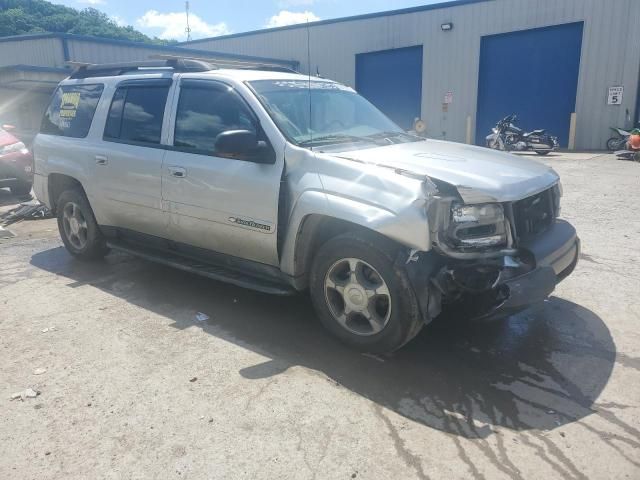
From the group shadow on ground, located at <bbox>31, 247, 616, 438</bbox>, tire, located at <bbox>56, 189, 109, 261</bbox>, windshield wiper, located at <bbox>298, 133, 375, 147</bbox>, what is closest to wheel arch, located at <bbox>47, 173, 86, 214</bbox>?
tire, located at <bbox>56, 189, 109, 261</bbox>

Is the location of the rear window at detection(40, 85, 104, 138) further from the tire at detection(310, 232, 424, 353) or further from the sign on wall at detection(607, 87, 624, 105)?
the sign on wall at detection(607, 87, 624, 105)

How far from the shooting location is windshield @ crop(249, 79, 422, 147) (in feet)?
13.2

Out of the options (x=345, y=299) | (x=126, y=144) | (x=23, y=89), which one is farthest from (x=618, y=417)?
(x=23, y=89)

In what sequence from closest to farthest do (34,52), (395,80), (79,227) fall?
(79,227)
(395,80)
(34,52)

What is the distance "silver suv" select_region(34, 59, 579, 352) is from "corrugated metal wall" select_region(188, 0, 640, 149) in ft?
53.3

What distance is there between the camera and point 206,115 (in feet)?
14.2

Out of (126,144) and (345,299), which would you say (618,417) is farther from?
(126,144)

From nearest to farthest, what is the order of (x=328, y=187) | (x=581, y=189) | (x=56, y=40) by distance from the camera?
(x=328, y=187) < (x=581, y=189) < (x=56, y=40)

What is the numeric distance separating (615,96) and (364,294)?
1785cm

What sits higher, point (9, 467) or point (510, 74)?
point (510, 74)

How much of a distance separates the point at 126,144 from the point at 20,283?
72.6 inches

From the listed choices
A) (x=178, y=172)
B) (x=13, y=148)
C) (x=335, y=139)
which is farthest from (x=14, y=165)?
(x=335, y=139)

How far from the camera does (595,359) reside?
3545mm

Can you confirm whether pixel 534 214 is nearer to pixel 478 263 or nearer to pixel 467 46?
pixel 478 263
